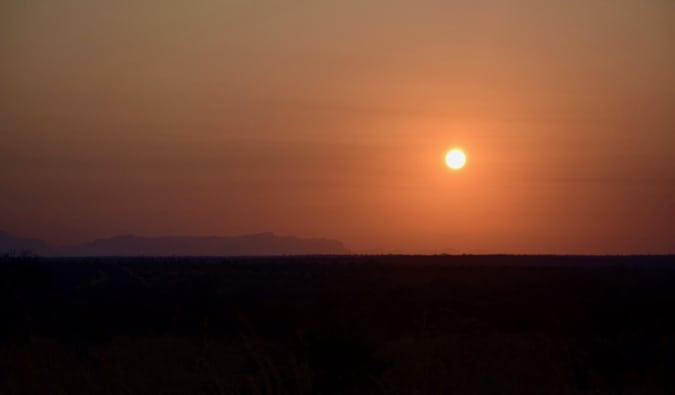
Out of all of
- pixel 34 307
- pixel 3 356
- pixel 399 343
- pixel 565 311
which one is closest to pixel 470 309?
pixel 565 311

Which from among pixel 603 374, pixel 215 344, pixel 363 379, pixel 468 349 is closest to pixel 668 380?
pixel 603 374

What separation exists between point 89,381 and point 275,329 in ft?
41.3

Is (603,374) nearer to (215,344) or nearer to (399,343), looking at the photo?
Result: (399,343)

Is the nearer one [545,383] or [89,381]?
[89,381]

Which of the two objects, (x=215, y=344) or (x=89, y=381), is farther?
(x=215, y=344)

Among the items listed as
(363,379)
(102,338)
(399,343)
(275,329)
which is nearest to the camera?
(363,379)

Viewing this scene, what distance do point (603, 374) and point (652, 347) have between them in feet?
8.47

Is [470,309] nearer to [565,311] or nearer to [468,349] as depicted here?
[565,311]

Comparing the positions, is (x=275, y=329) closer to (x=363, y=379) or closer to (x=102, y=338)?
(x=102, y=338)

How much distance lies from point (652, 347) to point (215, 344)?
7553 millimetres

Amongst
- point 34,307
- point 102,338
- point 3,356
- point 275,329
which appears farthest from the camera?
point 34,307

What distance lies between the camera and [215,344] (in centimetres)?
1689

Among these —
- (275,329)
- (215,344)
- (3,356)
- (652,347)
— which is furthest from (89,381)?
(275,329)

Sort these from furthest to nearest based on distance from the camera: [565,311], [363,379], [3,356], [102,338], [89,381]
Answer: [565,311] < [102,338] < [3,356] < [363,379] < [89,381]
